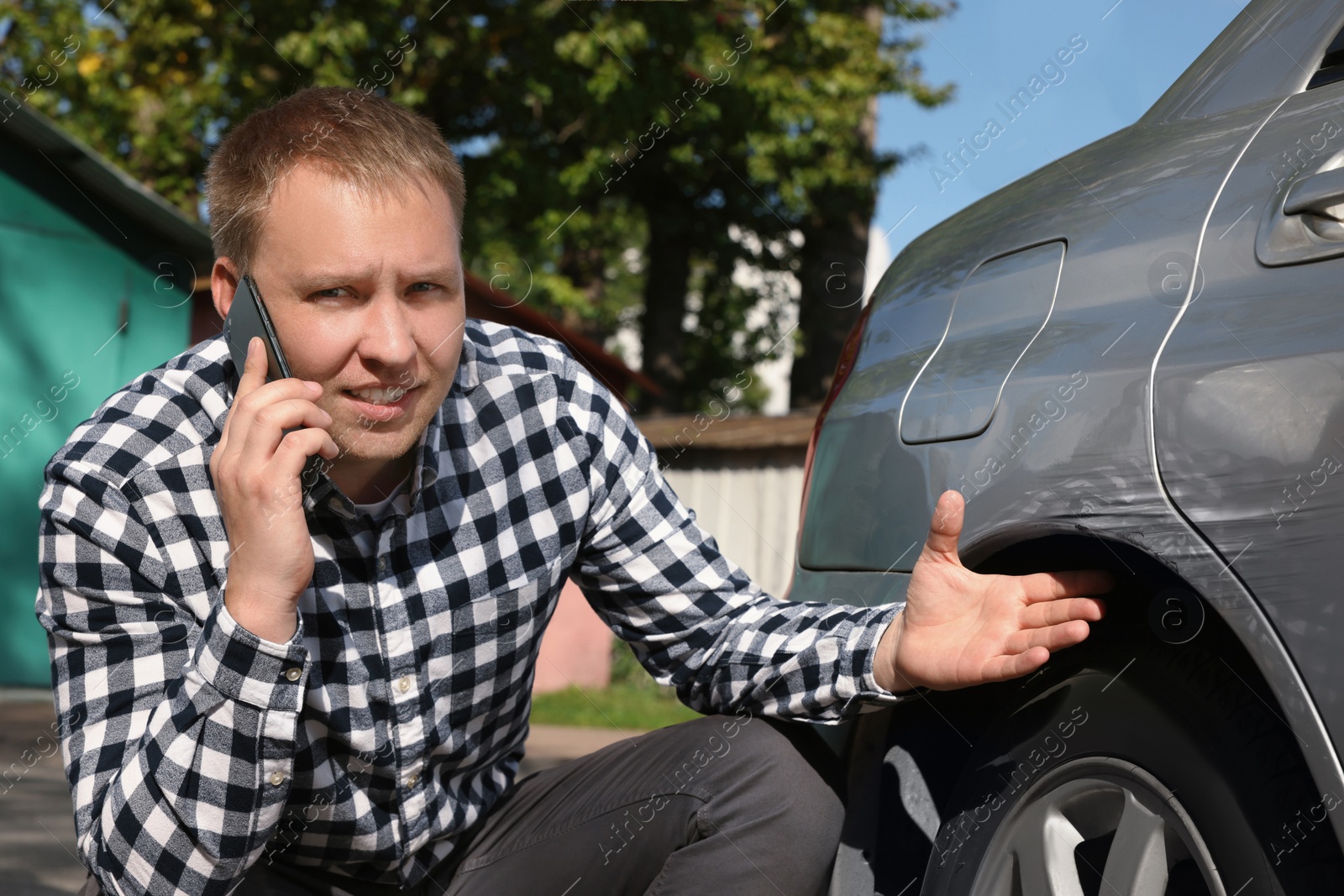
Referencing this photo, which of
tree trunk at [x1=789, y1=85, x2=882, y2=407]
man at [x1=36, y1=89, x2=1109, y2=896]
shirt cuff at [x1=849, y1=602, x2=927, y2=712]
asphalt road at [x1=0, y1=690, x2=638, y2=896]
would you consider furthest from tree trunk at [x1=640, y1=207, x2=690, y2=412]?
shirt cuff at [x1=849, y1=602, x2=927, y2=712]

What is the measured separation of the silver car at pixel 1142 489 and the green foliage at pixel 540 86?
11.5 meters

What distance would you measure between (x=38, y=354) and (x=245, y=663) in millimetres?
8413

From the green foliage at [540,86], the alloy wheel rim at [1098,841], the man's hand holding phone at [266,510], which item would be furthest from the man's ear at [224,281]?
the green foliage at [540,86]

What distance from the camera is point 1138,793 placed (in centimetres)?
144

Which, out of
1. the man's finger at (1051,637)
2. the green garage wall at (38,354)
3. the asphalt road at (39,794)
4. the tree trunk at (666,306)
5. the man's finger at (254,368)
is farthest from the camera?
the tree trunk at (666,306)

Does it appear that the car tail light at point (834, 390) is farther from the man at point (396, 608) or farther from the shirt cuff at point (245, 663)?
the shirt cuff at point (245, 663)

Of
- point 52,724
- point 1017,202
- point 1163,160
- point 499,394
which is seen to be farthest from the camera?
point 52,724

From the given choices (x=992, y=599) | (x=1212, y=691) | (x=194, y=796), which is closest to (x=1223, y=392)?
(x=1212, y=691)

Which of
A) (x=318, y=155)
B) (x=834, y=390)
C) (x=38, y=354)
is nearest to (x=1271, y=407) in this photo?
(x=834, y=390)

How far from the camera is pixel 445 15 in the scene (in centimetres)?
1339

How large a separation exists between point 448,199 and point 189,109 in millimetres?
13084

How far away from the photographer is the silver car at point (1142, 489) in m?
1.25

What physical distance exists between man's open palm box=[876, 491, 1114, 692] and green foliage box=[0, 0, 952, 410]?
11659 millimetres

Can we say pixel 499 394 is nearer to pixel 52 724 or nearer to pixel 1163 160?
pixel 1163 160
